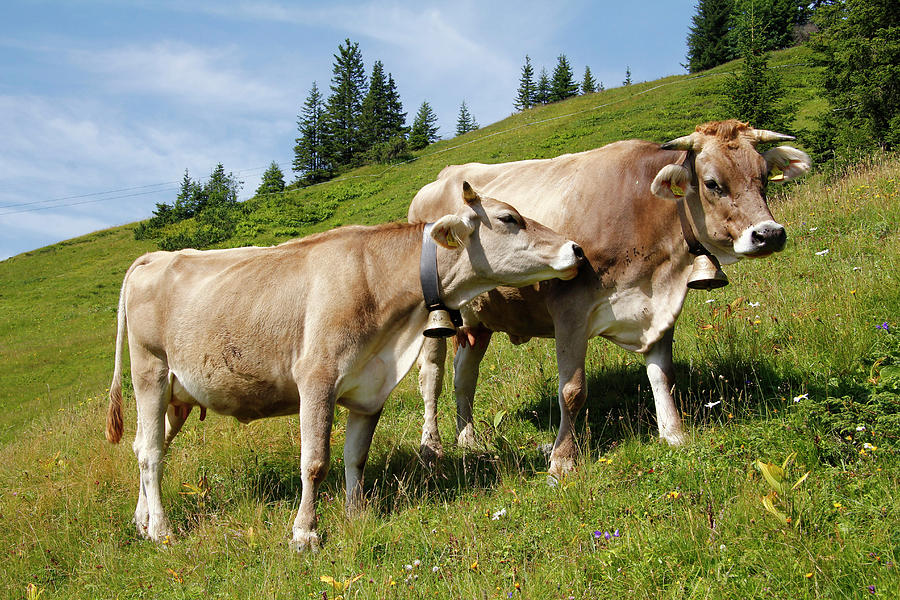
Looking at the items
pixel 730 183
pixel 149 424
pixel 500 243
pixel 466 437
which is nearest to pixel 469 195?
pixel 500 243

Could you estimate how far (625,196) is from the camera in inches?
219

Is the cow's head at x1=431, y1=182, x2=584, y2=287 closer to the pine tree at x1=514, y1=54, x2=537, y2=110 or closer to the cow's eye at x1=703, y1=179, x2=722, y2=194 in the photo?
the cow's eye at x1=703, y1=179, x2=722, y2=194

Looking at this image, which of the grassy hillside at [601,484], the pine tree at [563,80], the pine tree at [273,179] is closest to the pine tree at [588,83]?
the pine tree at [563,80]

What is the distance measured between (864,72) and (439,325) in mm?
16105

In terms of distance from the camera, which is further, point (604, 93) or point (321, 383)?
point (604, 93)

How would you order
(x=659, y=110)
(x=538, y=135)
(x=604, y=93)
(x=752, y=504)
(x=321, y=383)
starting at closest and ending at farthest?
1. (x=752, y=504)
2. (x=321, y=383)
3. (x=659, y=110)
4. (x=538, y=135)
5. (x=604, y=93)

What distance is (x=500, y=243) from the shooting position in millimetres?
5434

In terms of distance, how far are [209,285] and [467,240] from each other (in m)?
2.46

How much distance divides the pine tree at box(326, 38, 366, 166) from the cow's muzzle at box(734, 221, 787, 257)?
6699cm

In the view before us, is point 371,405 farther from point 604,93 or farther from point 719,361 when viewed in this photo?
point 604,93

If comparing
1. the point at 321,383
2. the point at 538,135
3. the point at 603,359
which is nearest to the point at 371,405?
the point at 321,383

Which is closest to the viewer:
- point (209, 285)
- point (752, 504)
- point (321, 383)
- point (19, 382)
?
point (752, 504)

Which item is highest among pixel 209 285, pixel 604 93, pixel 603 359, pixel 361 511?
pixel 604 93

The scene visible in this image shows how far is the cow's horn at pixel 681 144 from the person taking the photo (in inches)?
216
